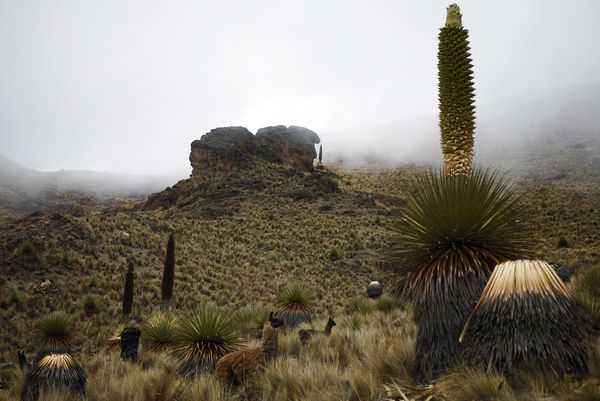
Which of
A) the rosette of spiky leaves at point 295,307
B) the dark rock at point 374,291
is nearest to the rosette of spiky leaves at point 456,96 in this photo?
the rosette of spiky leaves at point 295,307

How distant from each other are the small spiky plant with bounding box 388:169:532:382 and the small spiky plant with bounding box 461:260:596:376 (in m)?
0.32

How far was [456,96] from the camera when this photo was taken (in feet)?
14.0

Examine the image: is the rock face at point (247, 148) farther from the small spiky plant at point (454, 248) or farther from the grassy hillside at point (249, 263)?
the small spiky plant at point (454, 248)

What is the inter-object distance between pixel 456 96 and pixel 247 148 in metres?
64.0

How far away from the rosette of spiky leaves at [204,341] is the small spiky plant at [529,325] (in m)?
5.27

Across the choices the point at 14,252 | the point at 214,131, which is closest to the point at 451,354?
the point at 14,252

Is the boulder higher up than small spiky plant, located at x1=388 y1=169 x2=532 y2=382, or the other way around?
the boulder

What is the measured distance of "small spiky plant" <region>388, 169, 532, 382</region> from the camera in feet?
13.7

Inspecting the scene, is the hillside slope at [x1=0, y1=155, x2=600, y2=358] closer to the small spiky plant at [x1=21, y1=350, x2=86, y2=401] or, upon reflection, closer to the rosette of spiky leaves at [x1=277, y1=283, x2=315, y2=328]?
the rosette of spiky leaves at [x1=277, y1=283, x2=315, y2=328]

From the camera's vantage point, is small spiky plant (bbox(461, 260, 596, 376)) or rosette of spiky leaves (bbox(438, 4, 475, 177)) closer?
small spiky plant (bbox(461, 260, 596, 376))

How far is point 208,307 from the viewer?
8.52 meters

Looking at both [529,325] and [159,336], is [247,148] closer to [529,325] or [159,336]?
[159,336]

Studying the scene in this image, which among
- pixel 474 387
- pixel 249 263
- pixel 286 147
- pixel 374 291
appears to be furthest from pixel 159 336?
pixel 286 147

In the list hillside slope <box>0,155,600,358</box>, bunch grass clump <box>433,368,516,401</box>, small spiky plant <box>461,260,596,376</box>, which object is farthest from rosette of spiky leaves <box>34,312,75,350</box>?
small spiky plant <box>461,260,596,376</box>
